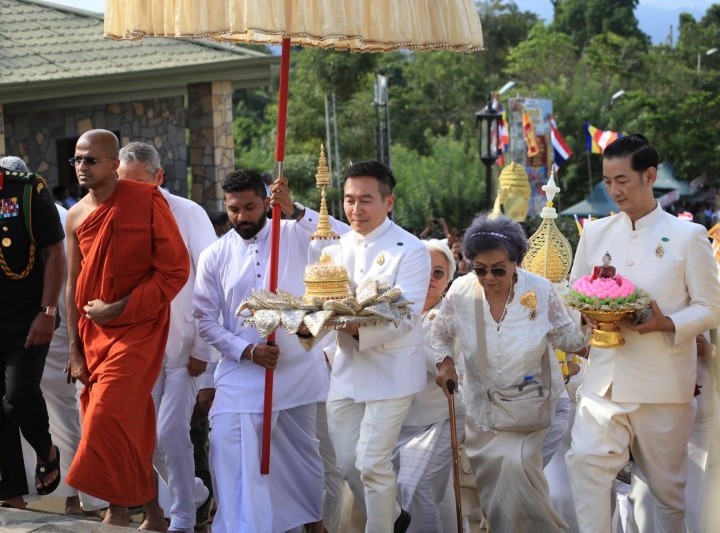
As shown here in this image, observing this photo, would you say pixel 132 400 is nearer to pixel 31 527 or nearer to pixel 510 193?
pixel 31 527

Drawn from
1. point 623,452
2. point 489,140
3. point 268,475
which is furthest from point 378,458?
point 489,140

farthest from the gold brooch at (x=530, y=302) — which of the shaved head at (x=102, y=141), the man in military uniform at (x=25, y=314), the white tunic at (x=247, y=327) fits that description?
the man in military uniform at (x=25, y=314)

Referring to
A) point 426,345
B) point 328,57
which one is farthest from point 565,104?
point 426,345

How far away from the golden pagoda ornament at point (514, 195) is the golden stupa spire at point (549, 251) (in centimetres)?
281

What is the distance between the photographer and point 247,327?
6637mm

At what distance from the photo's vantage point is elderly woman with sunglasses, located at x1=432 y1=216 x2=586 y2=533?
6176 millimetres

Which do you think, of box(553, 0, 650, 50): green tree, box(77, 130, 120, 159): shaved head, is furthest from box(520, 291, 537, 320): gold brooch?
box(553, 0, 650, 50): green tree

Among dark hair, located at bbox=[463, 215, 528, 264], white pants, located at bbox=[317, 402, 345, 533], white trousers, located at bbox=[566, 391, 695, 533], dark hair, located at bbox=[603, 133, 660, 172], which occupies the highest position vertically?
dark hair, located at bbox=[603, 133, 660, 172]

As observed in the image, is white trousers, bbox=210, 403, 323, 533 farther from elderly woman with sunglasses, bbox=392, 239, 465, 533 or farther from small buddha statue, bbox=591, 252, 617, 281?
small buddha statue, bbox=591, 252, 617, 281

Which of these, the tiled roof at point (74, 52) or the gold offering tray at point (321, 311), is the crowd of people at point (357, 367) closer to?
the gold offering tray at point (321, 311)

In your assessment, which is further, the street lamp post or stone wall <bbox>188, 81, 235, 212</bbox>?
the street lamp post

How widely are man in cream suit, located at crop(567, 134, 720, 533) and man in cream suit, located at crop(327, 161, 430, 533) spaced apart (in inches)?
37.2

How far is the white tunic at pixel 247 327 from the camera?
6.55 metres

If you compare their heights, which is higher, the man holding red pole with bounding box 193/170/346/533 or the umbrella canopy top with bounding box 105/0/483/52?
the umbrella canopy top with bounding box 105/0/483/52
